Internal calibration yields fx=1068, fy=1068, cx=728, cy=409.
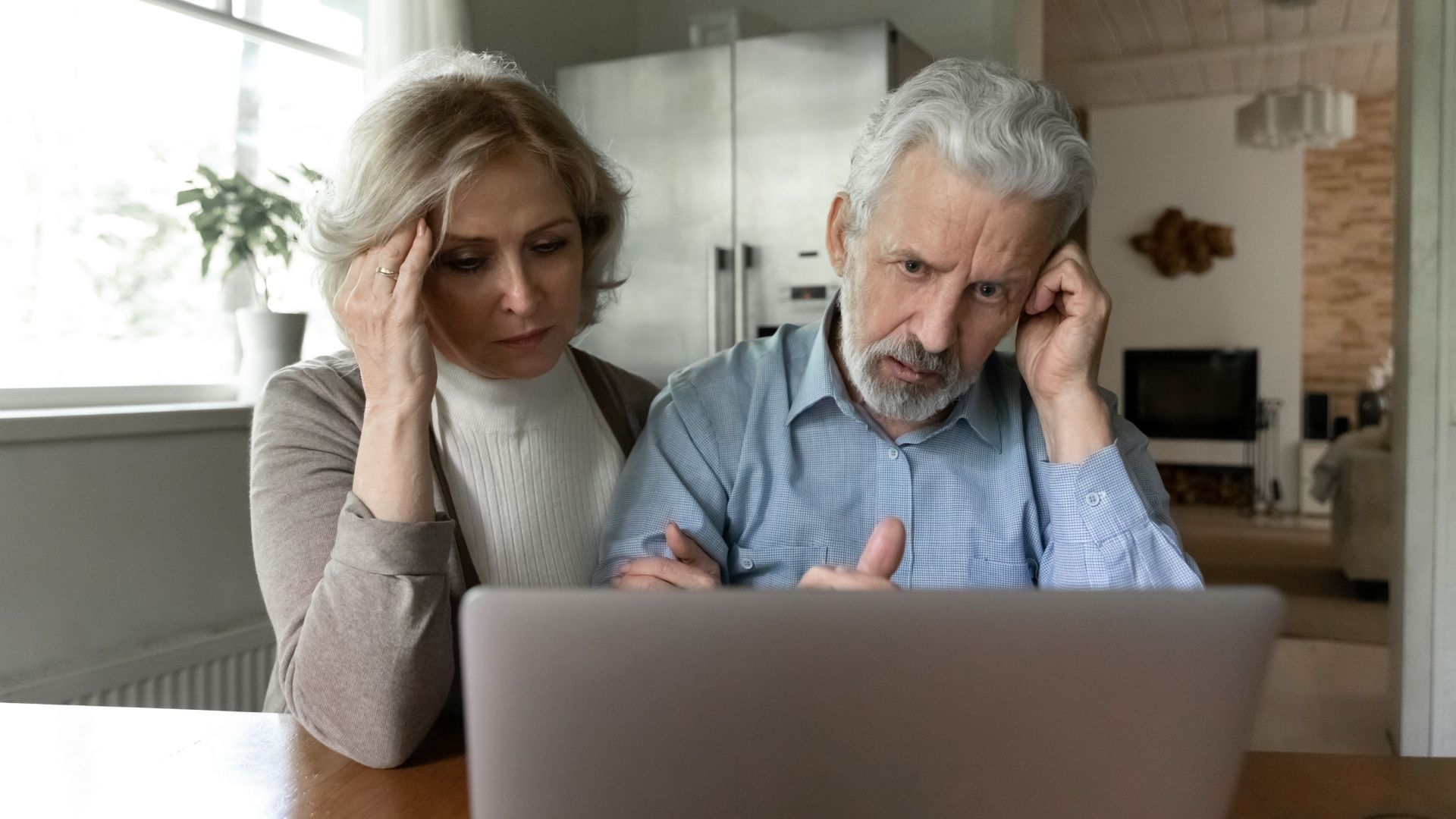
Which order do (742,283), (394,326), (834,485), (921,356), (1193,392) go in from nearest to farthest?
(394,326) < (921,356) < (834,485) < (742,283) < (1193,392)

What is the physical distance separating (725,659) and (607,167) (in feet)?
3.36

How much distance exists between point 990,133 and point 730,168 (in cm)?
254

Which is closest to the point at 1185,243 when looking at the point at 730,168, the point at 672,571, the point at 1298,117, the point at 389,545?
the point at 1298,117

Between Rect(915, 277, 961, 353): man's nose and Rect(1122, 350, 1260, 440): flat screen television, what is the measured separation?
7.80 meters

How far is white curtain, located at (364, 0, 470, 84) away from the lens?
2.96 m

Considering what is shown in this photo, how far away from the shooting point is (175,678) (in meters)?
2.32

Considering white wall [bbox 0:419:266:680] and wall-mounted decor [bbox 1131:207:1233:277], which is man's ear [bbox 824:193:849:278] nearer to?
white wall [bbox 0:419:266:680]

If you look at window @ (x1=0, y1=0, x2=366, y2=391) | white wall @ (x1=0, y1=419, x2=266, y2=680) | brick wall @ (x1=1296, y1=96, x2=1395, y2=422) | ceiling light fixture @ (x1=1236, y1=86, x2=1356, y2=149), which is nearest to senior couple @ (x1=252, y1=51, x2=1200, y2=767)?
white wall @ (x1=0, y1=419, x2=266, y2=680)

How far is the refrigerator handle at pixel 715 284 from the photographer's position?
3.57 m

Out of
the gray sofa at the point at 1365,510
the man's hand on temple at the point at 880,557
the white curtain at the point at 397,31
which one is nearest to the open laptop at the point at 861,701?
the man's hand on temple at the point at 880,557

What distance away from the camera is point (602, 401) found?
1453 millimetres

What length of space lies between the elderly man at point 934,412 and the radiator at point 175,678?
Result: 1.38 metres

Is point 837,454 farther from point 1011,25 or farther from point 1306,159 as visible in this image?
point 1306,159

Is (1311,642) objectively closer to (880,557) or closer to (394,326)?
(880,557)
